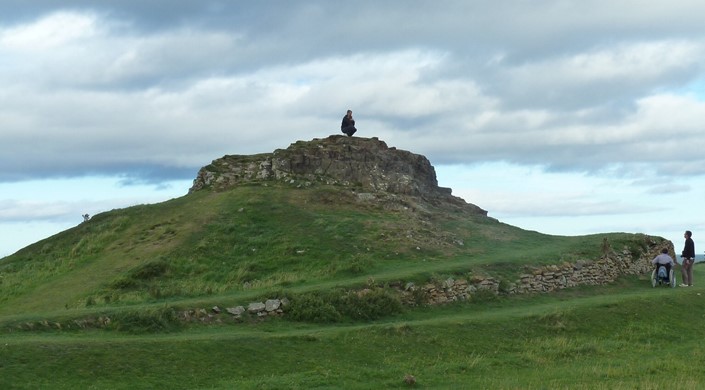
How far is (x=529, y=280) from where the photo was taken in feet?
94.9

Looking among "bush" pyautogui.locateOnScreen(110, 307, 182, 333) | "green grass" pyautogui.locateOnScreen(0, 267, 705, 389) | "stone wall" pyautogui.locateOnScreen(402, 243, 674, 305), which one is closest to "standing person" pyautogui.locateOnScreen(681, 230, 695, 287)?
"stone wall" pyautogui.locateOnScreen(402, 243, 674, 305)

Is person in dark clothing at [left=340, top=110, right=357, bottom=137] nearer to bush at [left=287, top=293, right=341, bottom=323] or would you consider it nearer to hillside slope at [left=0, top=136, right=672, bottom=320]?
hillside slope at [left=0, top=136, right=672, bottom=320]

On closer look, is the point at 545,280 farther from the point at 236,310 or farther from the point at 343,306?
the point at 236,310

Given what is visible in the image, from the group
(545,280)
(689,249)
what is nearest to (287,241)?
(545,280)

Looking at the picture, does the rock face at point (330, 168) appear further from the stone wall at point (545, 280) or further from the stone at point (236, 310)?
the stone at point (236, 310)

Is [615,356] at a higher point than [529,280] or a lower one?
lower

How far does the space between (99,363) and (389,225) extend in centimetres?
1919

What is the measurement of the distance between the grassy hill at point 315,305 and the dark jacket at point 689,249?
4.60 feet

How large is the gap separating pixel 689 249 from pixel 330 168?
720 inches

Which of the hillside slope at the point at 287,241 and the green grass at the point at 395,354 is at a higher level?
the hillside slope at the point at 287,241

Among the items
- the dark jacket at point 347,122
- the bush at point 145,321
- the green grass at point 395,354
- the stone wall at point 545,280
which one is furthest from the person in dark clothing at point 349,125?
the bush at point 145,321

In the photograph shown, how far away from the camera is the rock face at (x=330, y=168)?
40.9 metres

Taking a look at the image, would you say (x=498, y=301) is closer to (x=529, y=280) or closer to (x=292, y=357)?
(x=529, y=280)

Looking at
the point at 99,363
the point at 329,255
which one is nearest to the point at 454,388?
the point at 99,363
